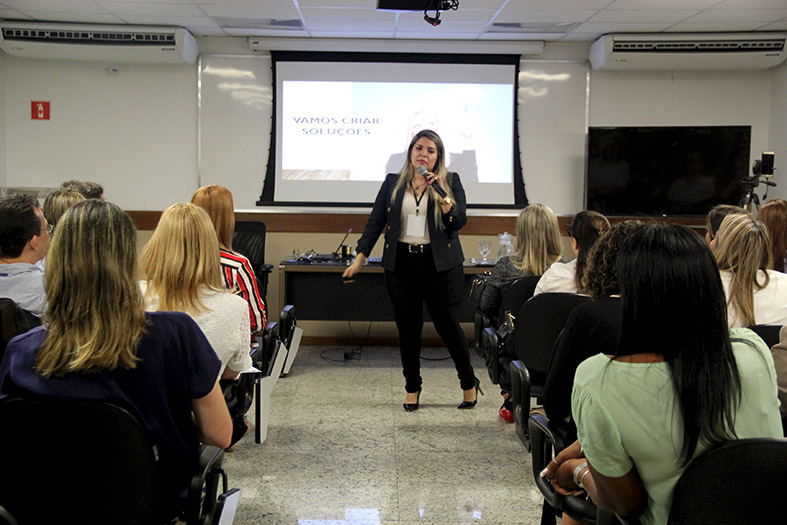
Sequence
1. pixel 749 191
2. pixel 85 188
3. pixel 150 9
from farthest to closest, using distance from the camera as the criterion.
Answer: pixel 749 191
pixel 150 9
pixel 85 188

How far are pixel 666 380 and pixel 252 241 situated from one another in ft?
14.7

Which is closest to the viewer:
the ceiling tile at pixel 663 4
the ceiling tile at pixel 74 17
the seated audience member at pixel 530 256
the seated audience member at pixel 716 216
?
the seated audience member at pixel 716 216

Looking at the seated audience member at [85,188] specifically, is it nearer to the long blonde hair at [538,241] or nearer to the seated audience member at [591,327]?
the long blonde hair at [538,241]

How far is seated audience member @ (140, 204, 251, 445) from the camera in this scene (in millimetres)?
1945

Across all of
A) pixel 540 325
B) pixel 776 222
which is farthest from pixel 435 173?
pixel 776 222

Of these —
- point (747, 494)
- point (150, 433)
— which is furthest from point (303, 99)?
point (747, 494)

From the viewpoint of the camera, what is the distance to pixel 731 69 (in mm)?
5562

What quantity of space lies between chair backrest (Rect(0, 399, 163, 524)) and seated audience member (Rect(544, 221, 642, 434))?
1.10 m

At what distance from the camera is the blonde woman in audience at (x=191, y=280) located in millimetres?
1945

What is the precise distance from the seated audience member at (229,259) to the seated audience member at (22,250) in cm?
59

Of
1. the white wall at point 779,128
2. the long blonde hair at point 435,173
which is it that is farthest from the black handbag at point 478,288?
the white wall at point 779,128

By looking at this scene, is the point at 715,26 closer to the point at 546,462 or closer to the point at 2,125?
the point at 546,462

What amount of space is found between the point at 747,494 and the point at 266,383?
2035mm

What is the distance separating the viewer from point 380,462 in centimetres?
302
